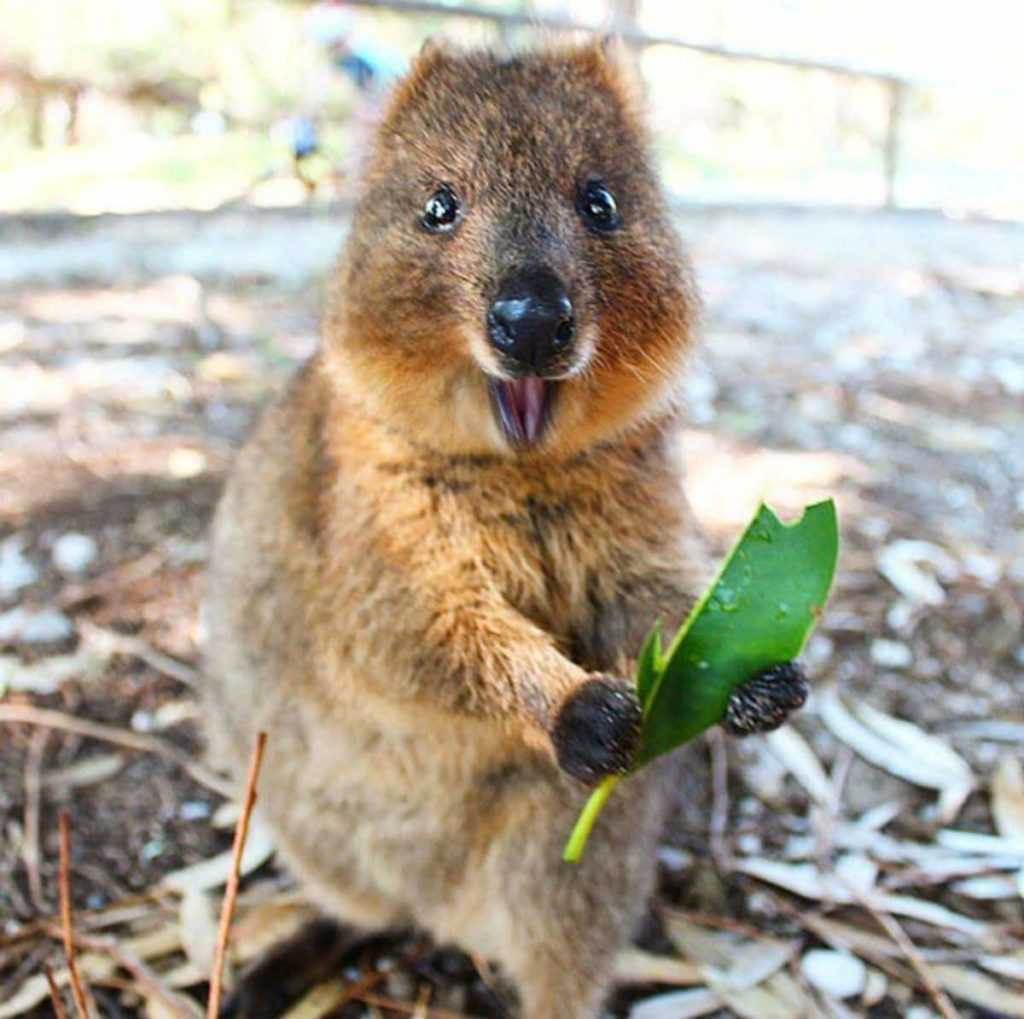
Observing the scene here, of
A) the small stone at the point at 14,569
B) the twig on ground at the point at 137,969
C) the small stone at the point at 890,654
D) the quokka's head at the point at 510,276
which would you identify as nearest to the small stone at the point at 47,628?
the small stone at the point at 14,569

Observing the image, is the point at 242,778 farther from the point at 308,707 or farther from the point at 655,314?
the point at 655,314

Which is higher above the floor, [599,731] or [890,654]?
[599,731]

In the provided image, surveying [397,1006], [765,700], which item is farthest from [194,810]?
[765,700]

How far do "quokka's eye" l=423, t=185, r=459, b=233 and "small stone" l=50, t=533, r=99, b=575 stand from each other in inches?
81.6

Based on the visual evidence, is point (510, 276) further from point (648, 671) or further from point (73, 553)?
point (73, 553)

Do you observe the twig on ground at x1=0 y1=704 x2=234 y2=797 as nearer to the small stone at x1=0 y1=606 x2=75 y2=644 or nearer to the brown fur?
the small stone at x1=0 y1=606 x2=75 y2=644

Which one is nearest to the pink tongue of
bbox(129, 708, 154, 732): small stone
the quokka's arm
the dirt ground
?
the quokka's arm

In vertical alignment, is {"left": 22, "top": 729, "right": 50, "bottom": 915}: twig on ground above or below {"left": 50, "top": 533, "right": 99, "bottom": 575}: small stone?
below

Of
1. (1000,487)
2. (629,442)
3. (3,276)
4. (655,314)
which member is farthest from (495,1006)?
(3,276)

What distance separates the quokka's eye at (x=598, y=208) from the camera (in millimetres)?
2143

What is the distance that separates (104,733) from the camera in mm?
3225

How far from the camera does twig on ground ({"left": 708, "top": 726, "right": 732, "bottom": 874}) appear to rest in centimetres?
300

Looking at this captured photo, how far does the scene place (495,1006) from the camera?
106 inches

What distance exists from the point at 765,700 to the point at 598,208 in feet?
2.87
